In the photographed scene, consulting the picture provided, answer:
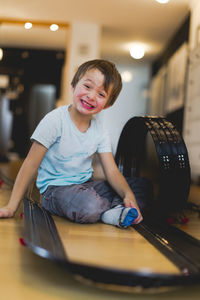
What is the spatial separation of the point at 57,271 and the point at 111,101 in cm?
75

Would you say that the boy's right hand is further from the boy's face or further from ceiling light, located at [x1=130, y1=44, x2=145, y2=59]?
ceiling light, located at [x1=130, y1=44, x2=145, y2=59]

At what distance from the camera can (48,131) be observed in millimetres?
1286

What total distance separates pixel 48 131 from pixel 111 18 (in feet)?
12.3

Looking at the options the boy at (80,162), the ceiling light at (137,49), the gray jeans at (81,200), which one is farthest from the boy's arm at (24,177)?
the ceiling light at (137,49)

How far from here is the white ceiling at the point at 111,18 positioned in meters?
4.20

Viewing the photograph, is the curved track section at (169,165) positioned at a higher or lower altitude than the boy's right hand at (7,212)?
higher

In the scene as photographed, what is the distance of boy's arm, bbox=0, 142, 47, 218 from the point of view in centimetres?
122

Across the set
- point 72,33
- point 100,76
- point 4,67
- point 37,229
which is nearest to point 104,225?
point 37,229

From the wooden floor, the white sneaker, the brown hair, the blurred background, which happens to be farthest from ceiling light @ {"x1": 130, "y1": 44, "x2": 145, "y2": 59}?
the wooden floor

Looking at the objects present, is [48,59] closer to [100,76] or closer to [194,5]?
[194,5]

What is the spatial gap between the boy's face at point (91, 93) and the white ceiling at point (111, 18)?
3.04m

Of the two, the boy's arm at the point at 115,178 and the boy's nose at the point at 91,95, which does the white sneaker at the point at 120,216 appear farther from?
the boy's nose at the point at 91,95

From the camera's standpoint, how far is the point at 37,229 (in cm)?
99

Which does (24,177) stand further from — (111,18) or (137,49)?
(137,49)
